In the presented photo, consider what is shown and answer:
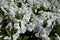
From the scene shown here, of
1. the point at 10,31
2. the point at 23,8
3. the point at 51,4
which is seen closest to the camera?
the point at 10,31

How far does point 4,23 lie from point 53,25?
83cm

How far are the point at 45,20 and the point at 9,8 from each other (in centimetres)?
70

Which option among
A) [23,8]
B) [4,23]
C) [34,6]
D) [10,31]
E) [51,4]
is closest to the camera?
[10,31]

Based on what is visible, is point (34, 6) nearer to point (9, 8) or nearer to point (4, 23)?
point (9, 8)

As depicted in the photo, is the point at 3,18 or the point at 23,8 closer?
the point at 3,18

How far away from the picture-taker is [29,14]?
10.2 feet

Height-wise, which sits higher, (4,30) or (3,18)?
(3,18)

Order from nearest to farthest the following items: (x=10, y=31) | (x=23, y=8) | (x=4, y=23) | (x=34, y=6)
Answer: (x=10, y=31) → (x=4, y=23) → (x=23, y=8) → (x=34, y=6)

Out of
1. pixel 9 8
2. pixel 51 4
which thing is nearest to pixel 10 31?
pixel 9 8

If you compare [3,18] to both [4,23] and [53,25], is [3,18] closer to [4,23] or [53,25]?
[4,23]

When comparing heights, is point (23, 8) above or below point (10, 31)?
above

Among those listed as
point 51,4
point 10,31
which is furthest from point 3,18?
point 51,4

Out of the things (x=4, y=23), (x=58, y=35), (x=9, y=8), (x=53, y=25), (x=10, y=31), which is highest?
(x=9, y=8)

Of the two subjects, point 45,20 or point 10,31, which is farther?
point 45,20
